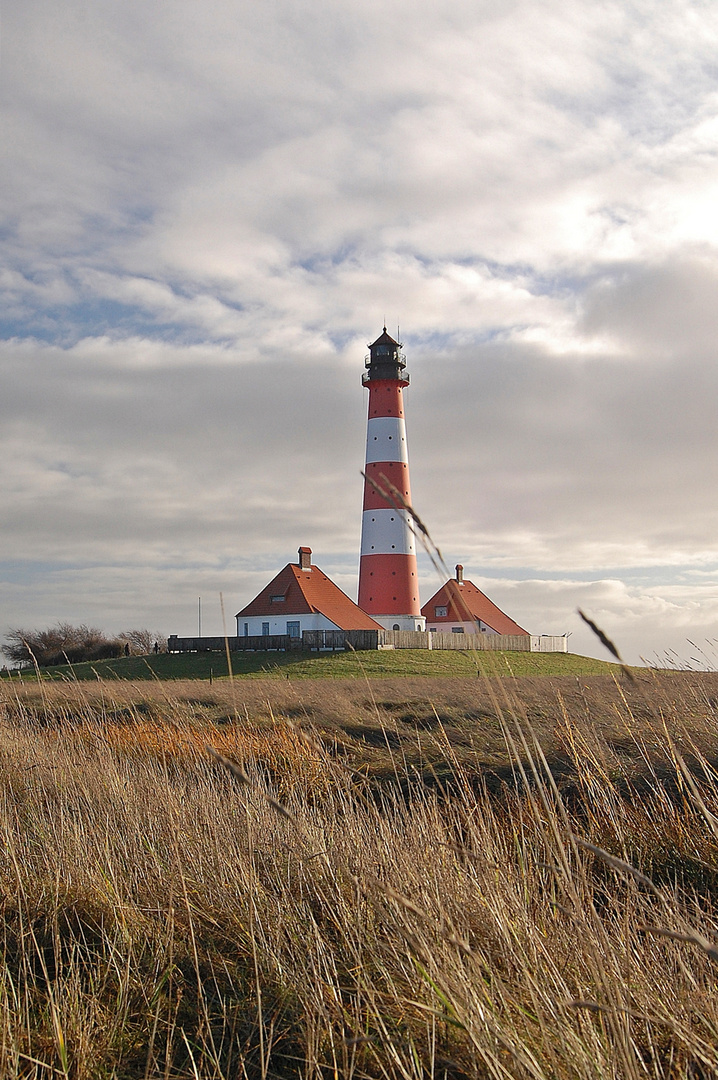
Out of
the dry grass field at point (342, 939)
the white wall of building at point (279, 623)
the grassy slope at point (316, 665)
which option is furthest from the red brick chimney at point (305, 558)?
the dry grass field at point (342, 939)

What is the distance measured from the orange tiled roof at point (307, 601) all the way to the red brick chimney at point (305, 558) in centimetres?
24

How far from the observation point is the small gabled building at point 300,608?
4044cm

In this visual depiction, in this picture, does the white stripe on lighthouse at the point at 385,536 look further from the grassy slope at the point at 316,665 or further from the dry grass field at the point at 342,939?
the dry grass field at the point at 342,939

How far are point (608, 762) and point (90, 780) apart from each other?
500 cm

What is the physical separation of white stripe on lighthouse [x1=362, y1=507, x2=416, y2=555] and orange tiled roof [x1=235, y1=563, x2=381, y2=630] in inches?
133

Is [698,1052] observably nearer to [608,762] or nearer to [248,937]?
[248,937]

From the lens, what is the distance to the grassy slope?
2927cm

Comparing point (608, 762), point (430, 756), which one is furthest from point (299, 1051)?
point (430, 756)

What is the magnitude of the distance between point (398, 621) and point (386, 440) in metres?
7.73

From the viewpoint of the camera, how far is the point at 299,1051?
329cm

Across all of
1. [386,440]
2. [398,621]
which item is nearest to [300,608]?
[398,621]

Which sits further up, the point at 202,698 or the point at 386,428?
the point at 386,428

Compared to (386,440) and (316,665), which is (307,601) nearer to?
(386,440)

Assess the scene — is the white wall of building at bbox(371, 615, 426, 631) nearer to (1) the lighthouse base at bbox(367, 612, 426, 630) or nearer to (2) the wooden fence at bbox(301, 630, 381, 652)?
(1) the lighthouse base at bbox(367, 612, 426, 630)
